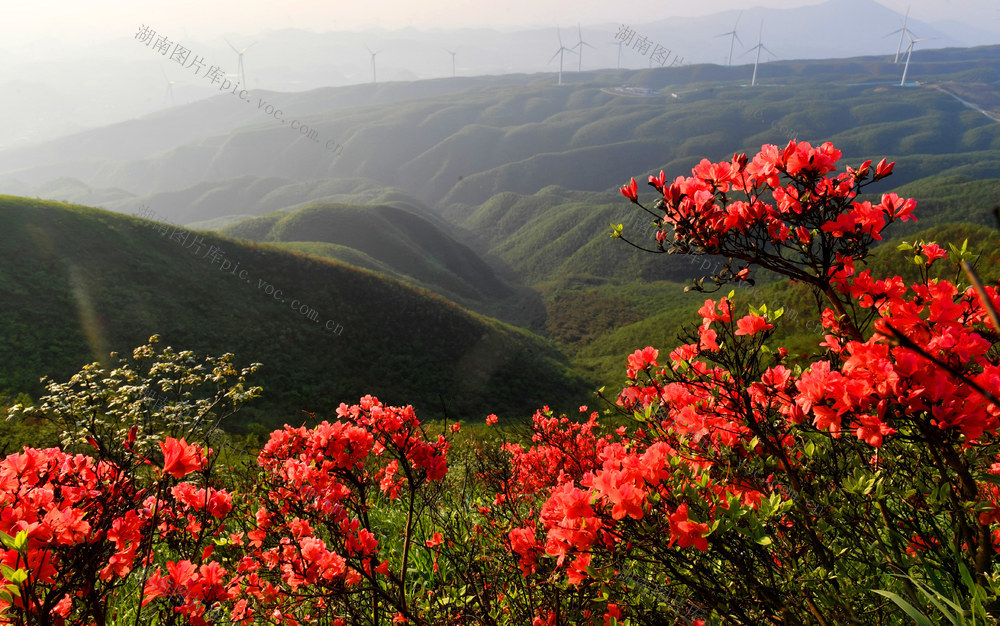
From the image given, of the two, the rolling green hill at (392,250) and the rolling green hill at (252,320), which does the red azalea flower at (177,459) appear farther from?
the rolling green hill at (392,250)

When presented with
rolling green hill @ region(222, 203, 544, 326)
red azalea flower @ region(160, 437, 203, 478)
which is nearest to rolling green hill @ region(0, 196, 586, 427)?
red azalea flower @ region(160, 437, 203, 478)

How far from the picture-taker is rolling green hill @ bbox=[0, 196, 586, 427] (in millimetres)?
25484

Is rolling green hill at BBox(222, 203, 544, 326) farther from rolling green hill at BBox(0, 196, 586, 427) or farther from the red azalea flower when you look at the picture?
the red azalea flower

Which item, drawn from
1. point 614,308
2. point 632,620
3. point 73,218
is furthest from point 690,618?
point 614,308

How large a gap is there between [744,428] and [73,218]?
1732 inches

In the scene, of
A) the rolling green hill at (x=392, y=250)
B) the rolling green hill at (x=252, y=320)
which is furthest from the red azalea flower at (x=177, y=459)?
the rolling green hill at (x=392, y=250)

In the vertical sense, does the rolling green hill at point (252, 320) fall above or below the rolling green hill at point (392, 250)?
above

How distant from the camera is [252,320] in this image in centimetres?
3306

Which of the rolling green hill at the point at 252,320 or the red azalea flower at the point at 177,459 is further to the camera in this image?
the rolling green hill at the point at 252,320

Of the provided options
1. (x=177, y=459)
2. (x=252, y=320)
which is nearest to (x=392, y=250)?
(x=252, y=320)

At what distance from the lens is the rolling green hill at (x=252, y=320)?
25484mm

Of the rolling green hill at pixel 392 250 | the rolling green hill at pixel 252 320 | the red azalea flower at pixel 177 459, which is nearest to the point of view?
the red azalea flower at pixel 177 459

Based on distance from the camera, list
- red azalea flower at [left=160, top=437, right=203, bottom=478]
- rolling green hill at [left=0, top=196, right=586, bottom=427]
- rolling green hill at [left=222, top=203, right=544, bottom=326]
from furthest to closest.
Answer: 1. rolling green hill at [left=222, top=203, right=544, bottom=326]
2. rolling green hill at [left=0, top=196, right=586, bottom=427]
3. red azalea flower at [left=160, top=437, right=203, bottom=478]

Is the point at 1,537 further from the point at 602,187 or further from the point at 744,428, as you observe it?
the point at 602,187
